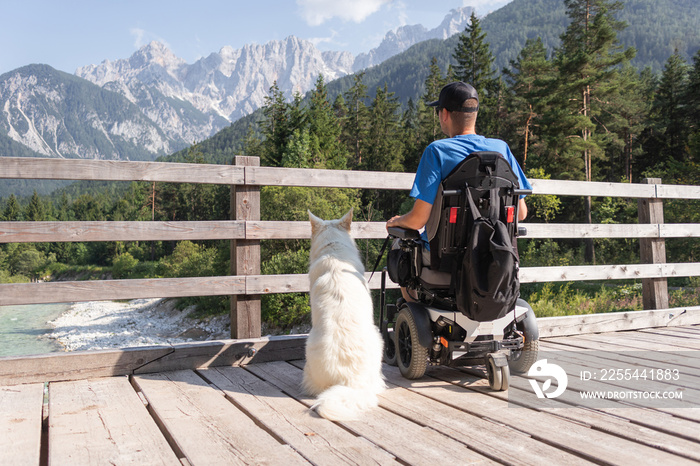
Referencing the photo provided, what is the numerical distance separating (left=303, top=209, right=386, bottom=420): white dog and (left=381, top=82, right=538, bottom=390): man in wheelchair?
0.33m

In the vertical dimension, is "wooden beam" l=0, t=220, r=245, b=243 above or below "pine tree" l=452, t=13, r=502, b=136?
below

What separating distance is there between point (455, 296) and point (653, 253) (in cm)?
342

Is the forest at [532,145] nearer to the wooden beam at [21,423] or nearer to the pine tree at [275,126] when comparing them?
the pine tree at [275,126]

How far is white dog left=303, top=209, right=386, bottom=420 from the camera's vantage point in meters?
2.43

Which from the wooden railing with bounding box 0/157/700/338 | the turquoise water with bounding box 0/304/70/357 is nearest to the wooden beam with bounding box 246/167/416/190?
the wooden railing with bounding box 0/157/700/338

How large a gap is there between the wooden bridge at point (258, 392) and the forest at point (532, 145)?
426cm

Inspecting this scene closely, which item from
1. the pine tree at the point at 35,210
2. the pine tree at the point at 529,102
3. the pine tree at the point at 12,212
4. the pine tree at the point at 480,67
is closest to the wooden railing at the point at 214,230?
the pine tree at the point at 529,102

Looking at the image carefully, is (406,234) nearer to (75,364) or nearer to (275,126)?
(75,364)

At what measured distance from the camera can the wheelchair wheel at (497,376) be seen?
8.82 ft

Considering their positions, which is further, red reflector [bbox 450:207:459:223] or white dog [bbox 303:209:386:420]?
red reflector [bbox 450:207:459:223]

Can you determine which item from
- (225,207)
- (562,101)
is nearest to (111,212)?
(225,207)

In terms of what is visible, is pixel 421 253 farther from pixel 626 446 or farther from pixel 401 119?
pixel 401 119

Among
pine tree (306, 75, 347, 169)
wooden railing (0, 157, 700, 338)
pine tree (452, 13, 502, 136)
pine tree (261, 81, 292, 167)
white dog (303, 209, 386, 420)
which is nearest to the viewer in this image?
white dog (303, 209, 386, 420)

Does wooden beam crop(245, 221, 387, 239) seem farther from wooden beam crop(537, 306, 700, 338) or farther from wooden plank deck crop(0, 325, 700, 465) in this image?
wooden beam crop(537, 306, 700, 338)
